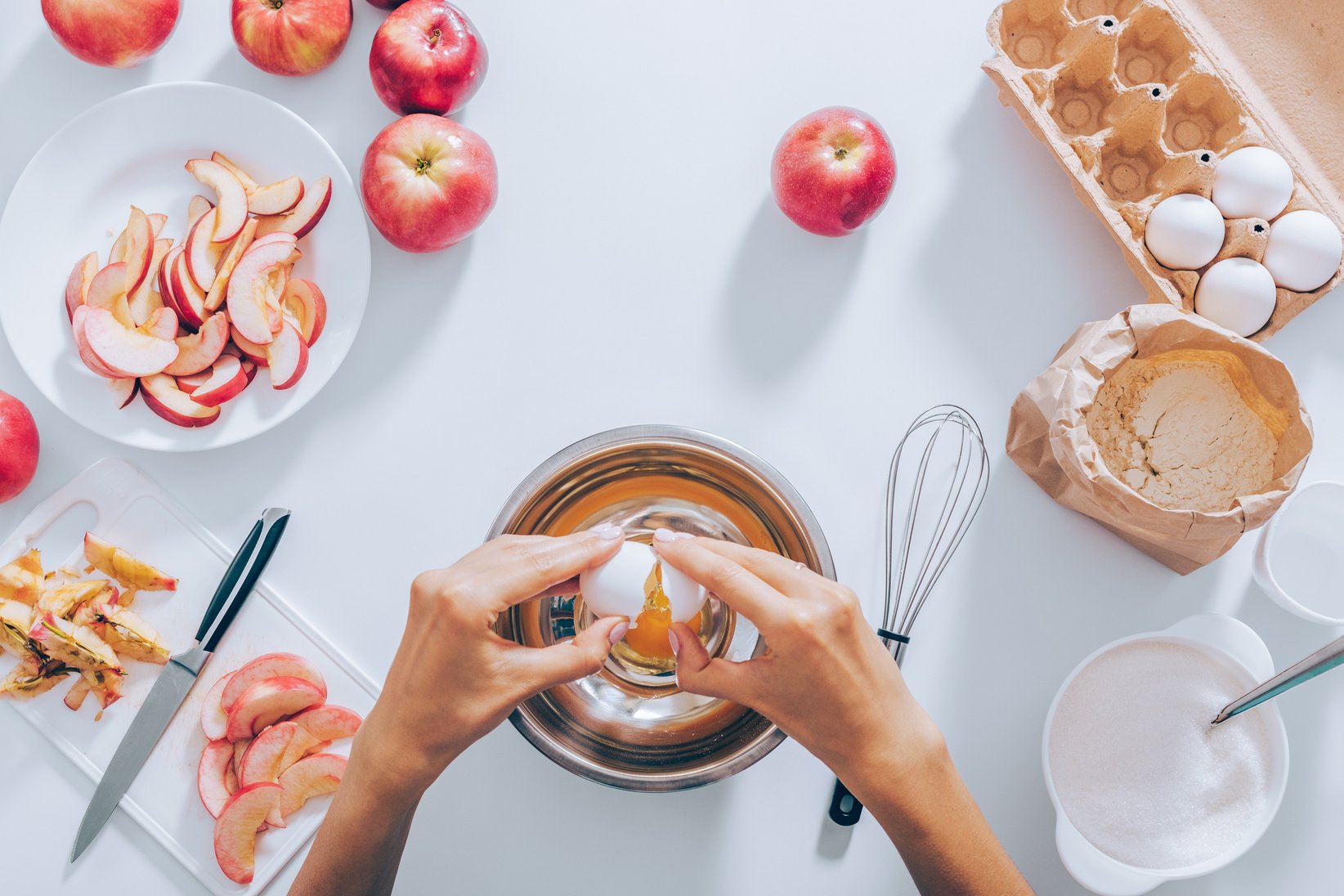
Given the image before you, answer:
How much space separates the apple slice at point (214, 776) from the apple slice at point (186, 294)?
413mm

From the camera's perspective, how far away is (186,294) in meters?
0.88

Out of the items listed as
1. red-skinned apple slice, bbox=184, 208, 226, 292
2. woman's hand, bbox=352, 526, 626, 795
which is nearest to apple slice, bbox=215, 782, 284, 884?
woman's hand, bbox=352, 526, 626, 795

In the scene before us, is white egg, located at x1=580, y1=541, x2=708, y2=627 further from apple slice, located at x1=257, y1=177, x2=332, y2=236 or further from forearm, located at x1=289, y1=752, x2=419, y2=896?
apple slice, located at x1=257, y1=177, x2=332, y2=236

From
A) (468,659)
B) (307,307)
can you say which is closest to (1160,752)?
(468,659)

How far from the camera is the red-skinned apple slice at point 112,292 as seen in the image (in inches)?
34.5

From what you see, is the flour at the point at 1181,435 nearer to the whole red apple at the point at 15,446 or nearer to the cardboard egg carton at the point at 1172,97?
the cardboard egg carton at the point at 1172,97

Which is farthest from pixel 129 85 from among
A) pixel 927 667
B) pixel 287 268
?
pixel 927 667

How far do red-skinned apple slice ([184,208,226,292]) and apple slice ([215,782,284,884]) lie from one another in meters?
0.48

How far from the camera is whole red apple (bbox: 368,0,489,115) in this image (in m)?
0.87

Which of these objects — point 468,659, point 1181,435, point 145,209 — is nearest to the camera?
point 468,659

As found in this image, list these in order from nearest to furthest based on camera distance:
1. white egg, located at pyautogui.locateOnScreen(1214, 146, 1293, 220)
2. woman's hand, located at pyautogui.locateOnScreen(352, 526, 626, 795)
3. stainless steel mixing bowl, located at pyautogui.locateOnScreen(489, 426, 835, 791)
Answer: woman's hand, located at pyautogui.locateOnScreen(352, 526, 626, 795) → stainless steel mixing bowl, located at pyautogui.locateOnScreen(489, 426, 835, 791) → white egg, located at pyautogui.locateOnScreen(1214, 146, 1293, 220)

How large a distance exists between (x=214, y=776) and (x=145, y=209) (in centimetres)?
57

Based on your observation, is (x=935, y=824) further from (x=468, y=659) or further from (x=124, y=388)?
(x=124, y=388)

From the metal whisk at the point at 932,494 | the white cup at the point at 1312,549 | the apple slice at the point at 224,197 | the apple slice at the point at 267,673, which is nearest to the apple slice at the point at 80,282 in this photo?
the apple slice at the point at 224,197
